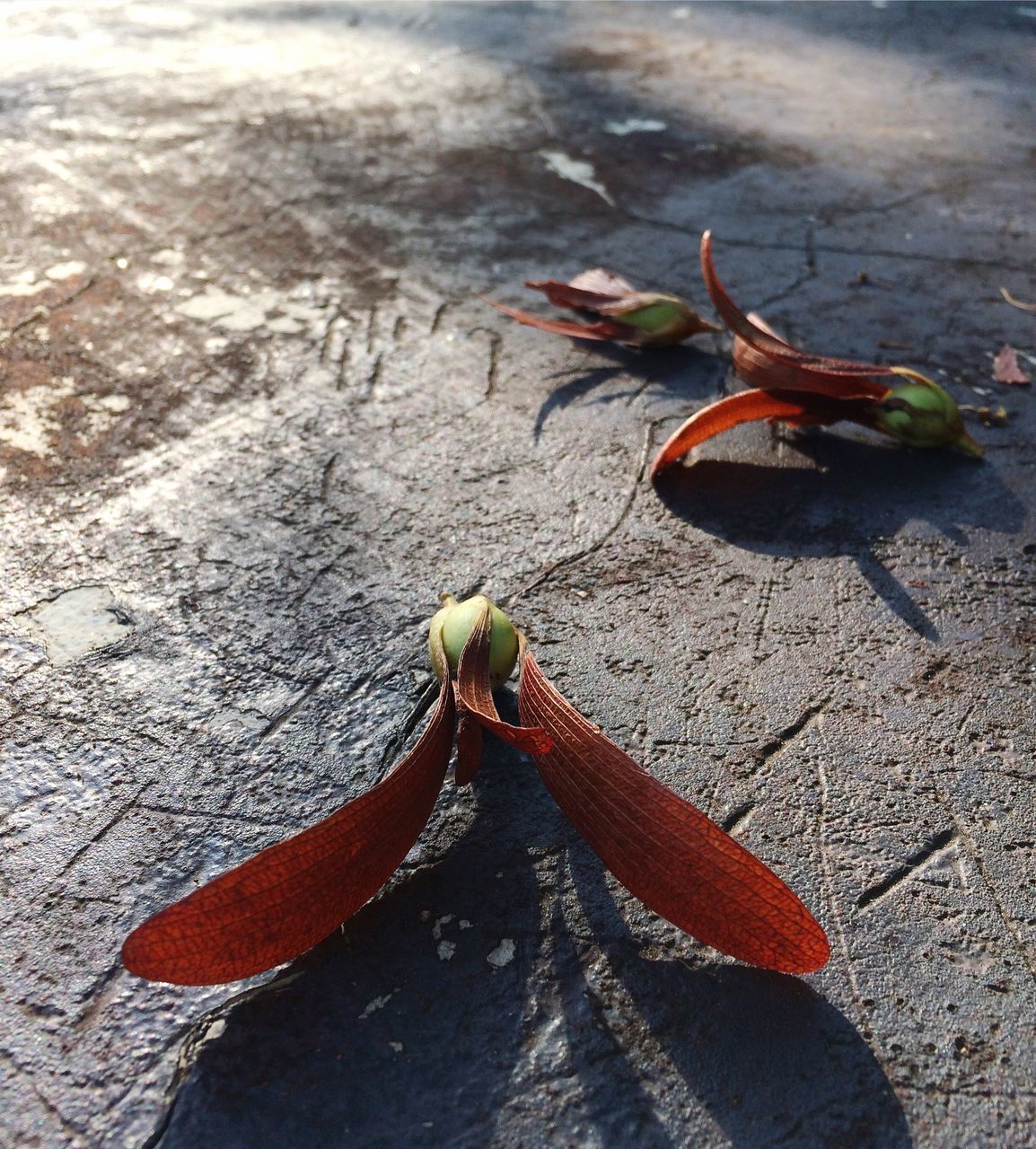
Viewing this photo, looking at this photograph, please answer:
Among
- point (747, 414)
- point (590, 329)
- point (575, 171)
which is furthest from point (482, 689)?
point (575, 171)

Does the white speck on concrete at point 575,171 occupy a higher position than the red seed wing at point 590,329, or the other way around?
the white speck on concrete at point 575,171

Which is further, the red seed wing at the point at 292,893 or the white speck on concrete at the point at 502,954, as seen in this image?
the white speck on concrete at the point at 502,954

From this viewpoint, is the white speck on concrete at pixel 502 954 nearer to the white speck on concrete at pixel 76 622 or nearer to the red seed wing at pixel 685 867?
the red seed wing at pixel 685 867

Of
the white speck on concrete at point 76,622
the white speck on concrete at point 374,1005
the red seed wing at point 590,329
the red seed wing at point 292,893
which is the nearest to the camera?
the red seed wing at point 292,893

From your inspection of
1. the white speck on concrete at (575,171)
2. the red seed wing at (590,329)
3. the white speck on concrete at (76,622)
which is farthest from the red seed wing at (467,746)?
the white speck on concrete at (575,171)

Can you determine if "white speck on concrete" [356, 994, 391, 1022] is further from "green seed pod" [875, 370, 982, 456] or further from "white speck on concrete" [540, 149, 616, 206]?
"white speck on concrete" [540, 149, 616, 206]

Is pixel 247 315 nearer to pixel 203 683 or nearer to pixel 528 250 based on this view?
pixel 528 250

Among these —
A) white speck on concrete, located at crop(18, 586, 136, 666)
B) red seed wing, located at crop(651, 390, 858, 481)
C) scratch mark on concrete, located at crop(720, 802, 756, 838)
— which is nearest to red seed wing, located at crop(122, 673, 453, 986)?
scratch mark on concrete, located at crop(720, 802, 756, 838)

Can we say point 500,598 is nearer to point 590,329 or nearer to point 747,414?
point 747,414
